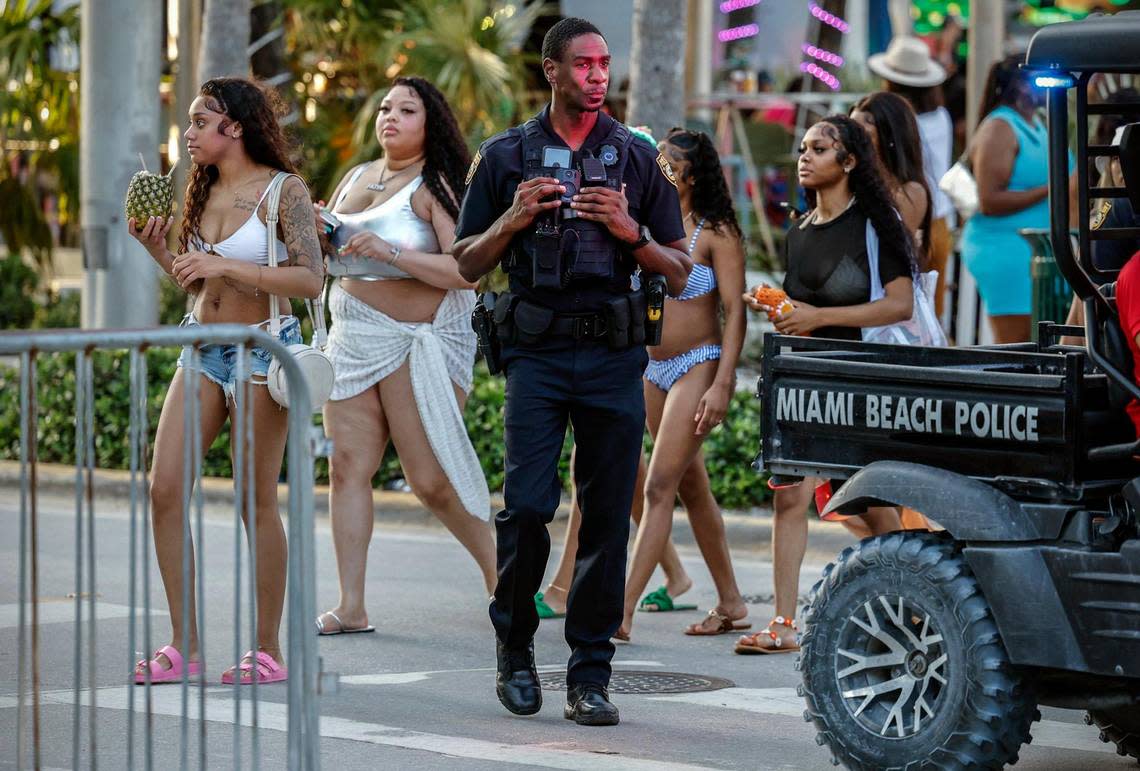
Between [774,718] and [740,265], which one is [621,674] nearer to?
[774,718]

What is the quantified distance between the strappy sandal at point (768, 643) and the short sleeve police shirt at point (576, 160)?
178cm

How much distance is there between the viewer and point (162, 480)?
628 cm

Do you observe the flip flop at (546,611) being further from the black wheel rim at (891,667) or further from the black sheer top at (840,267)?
the black wheel rim at (891,667)

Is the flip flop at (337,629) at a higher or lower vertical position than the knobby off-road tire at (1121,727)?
lower

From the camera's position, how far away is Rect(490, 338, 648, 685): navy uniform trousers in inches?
233

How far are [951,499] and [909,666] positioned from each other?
0.44 metres

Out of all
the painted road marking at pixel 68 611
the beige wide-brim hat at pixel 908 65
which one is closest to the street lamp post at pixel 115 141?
the beige wide-brim hat at pixel 908 65

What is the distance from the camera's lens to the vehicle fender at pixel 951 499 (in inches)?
192

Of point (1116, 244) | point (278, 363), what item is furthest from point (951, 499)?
point (278, 363)

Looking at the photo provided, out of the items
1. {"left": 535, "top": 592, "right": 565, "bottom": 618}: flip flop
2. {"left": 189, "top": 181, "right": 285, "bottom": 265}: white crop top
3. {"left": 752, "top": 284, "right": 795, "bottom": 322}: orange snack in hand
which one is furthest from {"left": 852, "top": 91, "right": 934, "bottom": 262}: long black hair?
{"left": 189, "top": 181, "right": 285, "bottom": 265}: white crop top

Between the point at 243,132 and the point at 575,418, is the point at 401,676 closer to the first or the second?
the point at 575,418

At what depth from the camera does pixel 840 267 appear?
23.7ft

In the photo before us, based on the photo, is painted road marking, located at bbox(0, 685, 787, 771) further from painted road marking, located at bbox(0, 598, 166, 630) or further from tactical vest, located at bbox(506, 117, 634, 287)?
tactical vest, located at bbox(506, 117, 634, 287)

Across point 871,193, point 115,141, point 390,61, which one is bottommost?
point 871,193
